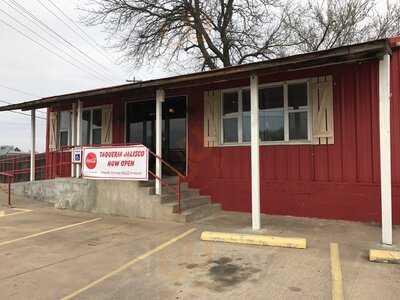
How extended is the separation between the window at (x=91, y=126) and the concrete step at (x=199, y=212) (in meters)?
5.24

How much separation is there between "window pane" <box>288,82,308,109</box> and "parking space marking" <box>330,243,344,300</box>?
4.19 meters

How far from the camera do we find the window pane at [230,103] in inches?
435

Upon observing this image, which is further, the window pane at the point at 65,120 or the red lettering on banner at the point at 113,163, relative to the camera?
the window pane at the point at 65,120

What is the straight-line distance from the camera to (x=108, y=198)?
10906 millimetres

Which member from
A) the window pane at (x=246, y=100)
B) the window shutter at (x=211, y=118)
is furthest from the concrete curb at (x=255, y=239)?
the window pane at (x=246, y=100)

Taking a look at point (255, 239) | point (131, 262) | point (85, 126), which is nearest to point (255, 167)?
point (255, 239)

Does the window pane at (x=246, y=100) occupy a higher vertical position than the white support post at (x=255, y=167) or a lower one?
higher

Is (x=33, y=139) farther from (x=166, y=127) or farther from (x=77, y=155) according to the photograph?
(x=166, y=127)

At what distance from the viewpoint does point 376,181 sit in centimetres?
899

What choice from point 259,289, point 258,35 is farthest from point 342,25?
point 259,289

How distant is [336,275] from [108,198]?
7.00m

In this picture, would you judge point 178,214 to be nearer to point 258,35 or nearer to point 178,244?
point 178,244

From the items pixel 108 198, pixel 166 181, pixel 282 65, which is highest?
pixel 282 65

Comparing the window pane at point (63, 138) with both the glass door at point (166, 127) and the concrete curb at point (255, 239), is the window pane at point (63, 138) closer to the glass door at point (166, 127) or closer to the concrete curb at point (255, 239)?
the glass door at point (166, 127)
